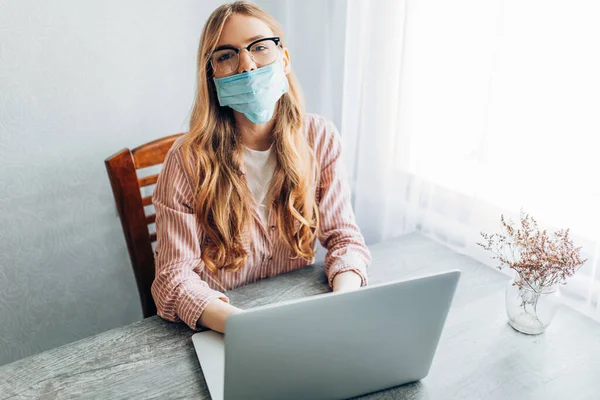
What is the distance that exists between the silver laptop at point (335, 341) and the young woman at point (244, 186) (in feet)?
0.85

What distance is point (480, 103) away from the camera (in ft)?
4.26

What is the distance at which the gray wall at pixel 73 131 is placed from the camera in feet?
4.90

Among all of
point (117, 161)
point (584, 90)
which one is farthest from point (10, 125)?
point (584, 90)

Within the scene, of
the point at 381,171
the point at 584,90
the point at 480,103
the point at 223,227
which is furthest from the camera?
the point at 381,171

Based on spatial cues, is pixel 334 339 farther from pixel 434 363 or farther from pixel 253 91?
pixel 253 91

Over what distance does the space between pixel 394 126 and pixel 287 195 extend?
1.63 feet

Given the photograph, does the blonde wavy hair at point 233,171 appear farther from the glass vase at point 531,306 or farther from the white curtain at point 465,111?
the glass vase at point 531,306

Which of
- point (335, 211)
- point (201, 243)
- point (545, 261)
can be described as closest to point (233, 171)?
point (201, 243)

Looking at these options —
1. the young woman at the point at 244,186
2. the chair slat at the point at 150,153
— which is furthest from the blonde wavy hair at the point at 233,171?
the chair slat at the point at 150,153

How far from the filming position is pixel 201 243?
121cm

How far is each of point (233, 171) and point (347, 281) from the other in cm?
37

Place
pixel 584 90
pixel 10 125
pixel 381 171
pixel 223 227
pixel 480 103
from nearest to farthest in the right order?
1. pixel 584 90
2. pixel 223 227
3. pixel 480 103
4. pixel 10 125
5. pixel 381 171

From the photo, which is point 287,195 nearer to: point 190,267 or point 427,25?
point 190,267

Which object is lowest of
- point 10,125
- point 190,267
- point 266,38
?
point 190,267
